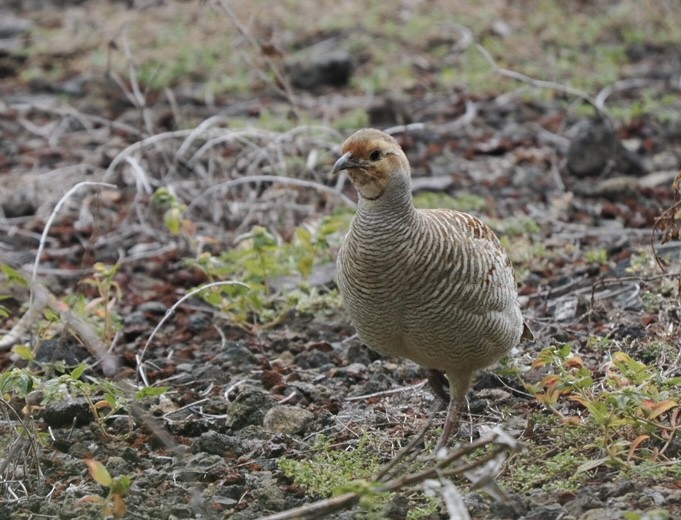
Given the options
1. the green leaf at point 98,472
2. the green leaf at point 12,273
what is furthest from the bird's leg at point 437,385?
the green leaf at point 98,472

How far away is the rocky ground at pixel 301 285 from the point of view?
4.66m

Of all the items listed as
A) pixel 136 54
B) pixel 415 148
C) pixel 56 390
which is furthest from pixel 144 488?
pixel 136 54

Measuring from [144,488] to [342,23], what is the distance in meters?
9.48

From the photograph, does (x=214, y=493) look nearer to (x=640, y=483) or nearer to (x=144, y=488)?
(x=144, y=488)

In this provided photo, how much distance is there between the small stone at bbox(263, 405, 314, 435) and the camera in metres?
5.46

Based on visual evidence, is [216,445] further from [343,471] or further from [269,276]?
[269,276]

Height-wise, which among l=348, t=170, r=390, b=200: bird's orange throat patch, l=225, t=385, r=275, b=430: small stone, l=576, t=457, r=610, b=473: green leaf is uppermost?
l=348, t=170, r=390, b=200: bird's orange throat patch

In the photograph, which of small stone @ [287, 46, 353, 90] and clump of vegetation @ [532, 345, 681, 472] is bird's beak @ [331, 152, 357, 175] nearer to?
clump of vegetation @ [532, 345, 681, 472]

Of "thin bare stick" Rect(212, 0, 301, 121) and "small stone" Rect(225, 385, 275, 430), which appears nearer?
"small stone" Rect(225, 385, 275, 430)

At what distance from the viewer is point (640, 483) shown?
173 inches

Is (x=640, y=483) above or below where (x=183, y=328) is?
above

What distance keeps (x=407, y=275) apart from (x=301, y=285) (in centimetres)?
222

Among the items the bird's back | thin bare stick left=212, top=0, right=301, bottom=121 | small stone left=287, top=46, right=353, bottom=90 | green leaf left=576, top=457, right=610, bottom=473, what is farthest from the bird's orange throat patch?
small stone left=287, top=46, right=353, bottom=90

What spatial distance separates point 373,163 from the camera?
4.94 m
